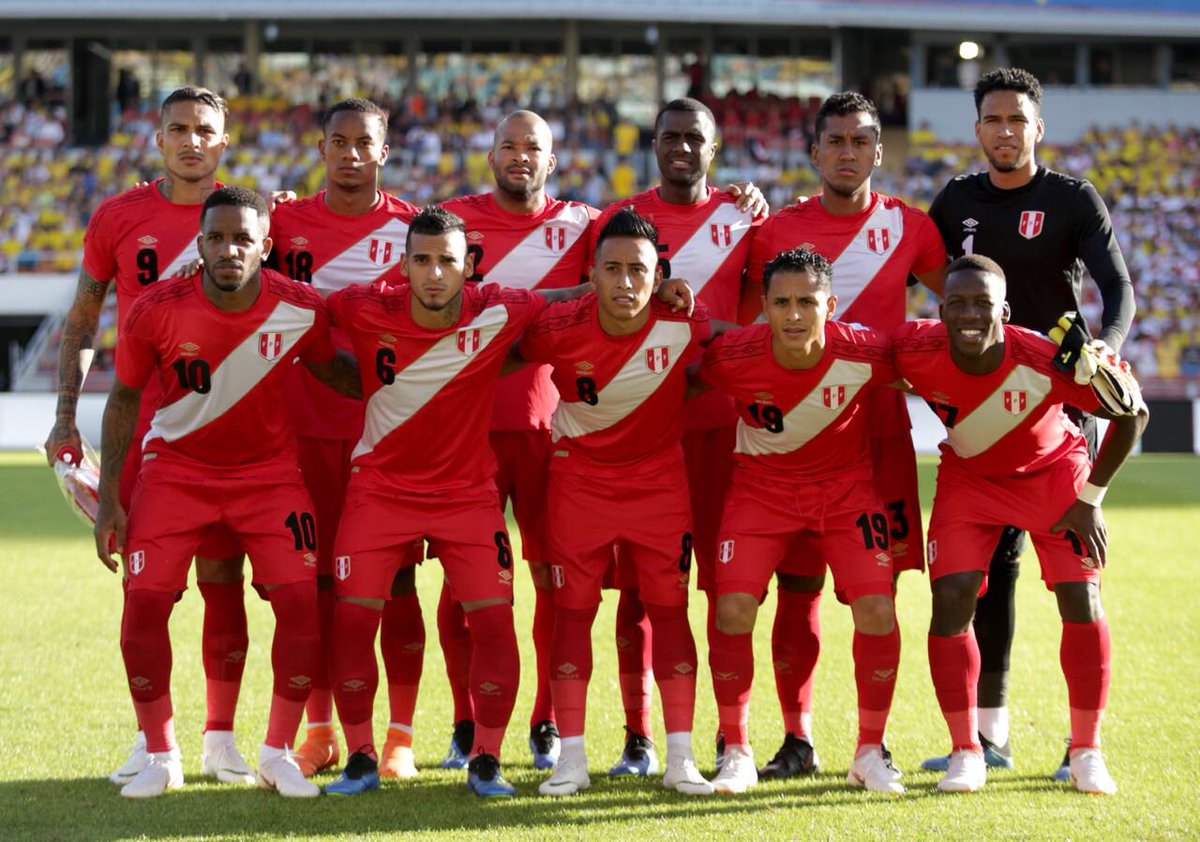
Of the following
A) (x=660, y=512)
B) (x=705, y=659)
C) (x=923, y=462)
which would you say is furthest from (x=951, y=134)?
(x=660, y=512)

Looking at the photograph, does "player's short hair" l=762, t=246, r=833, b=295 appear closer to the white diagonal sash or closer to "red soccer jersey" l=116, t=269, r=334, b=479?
the white diagonal sash

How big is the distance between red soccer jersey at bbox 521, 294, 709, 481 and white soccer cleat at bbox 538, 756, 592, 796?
3.28ft

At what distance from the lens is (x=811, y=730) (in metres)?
5.81

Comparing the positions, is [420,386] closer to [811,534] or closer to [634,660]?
[634,660]

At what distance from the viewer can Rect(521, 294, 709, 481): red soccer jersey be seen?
525cm

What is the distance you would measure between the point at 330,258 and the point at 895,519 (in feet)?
7.65

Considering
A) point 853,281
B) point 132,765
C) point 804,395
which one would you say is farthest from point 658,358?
point 132,765

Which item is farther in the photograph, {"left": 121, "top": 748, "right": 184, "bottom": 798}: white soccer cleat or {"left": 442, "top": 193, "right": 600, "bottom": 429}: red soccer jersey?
{"left": 442, "top": 193, "right": 600, "bottom": 429}: red soccer jersey

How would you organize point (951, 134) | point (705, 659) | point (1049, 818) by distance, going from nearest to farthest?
point (1049, 818), point (705, 659), point (951, 134)

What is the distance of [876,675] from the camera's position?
5.11 m

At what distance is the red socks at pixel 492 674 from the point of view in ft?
16.6

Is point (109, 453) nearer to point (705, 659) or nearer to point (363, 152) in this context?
point (363, 152)

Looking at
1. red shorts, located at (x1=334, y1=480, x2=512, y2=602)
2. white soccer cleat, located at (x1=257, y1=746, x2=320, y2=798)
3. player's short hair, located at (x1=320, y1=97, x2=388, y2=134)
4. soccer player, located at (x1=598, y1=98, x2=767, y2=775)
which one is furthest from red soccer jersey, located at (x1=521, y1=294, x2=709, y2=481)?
white soccer cleat, located at (x1=257, y1=746, x2=320, y2=798)

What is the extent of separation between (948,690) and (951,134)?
24963 mm
